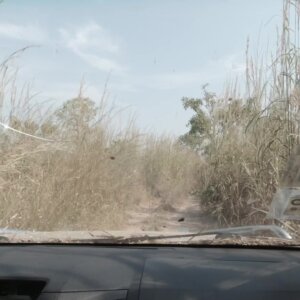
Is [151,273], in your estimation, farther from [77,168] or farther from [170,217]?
[77,168]

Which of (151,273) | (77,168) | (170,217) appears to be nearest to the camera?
(151,273)

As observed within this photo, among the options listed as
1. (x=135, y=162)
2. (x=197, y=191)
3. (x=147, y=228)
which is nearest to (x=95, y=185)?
(x=135, y=162)

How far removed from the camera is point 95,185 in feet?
12.4

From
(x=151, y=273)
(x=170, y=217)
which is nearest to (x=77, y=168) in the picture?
(x=170, y=217)

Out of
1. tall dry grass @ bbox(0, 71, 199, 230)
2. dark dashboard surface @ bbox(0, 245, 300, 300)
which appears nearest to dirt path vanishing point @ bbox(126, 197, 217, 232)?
tall dry grass @ bbox(0, 71, 199, 230)

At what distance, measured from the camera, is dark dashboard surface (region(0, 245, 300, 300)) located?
1753 mm

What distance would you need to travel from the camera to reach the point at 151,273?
1854 mm

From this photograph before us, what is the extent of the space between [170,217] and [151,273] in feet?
4.17

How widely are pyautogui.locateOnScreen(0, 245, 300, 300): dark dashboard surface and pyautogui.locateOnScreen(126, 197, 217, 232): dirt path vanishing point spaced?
0.58 meters

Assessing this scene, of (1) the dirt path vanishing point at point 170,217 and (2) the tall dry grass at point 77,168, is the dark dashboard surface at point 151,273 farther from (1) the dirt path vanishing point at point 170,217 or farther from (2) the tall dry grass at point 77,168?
(2) the tall dry grass at point 77,168

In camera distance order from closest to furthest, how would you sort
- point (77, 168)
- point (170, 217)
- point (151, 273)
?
point (151, 273)
point (170, 217)
point (77, 168)

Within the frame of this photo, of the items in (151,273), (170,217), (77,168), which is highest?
(77,168)

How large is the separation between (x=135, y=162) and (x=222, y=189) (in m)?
0.68

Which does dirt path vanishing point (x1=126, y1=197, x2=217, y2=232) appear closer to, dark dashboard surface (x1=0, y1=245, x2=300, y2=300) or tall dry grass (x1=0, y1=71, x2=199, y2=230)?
tall dry grass (x1=0, y1=71, x2=199, y2=230)
